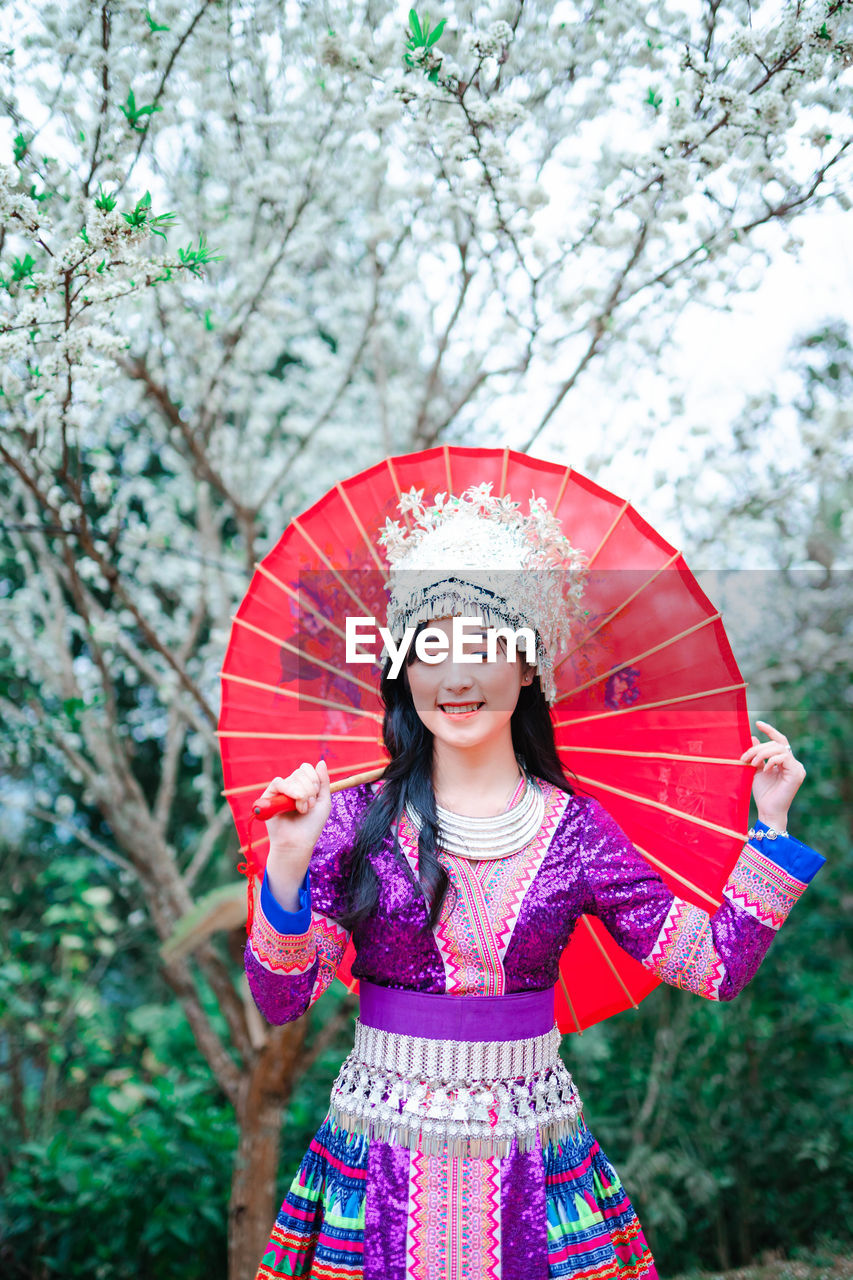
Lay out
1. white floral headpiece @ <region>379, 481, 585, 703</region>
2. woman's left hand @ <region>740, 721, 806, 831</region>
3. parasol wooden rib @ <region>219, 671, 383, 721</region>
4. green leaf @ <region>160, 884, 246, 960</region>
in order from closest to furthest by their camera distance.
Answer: woman's left hand @ <region>740, 721, 806, 831</region>, white floral headpiece @ <region>379, 481, 585, 703</region>, parasol wooden rib @ <region>219, 671, 383, 721</region>, green leaf @ <region>160, 884, 246, 960</region>

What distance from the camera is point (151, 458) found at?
4.56 m

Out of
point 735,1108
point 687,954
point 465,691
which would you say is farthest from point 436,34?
point 735,1108

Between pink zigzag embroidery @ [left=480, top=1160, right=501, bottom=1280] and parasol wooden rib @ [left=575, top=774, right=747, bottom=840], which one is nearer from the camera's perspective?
pink zigzag embroidery @ [left=480, top=1160, right=501, bottom=1280]

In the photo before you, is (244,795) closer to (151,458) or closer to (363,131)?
(363,131)

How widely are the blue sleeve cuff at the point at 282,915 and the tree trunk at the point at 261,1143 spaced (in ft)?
4.26

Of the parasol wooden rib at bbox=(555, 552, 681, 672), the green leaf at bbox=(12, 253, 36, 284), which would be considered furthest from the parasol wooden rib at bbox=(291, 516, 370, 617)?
the green leaf at bbox=(12, 253, 36, 284)

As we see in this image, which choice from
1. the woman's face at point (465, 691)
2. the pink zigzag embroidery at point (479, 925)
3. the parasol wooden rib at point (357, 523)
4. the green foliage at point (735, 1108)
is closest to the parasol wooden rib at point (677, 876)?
the pink zigzag embroidery at point (479, 925)

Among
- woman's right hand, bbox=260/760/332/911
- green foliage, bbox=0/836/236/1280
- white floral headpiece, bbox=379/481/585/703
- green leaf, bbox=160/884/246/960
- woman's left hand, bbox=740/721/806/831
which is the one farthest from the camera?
green foliage, bbox=0/836/236/1280

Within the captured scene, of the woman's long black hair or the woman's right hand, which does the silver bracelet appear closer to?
the woman's long black hair

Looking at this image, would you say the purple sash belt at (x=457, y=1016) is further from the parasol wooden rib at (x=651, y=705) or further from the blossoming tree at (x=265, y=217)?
the blossoming tree at (x=265, y=217)

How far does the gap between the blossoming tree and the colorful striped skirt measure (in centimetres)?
107

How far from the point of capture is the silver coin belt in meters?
1.46

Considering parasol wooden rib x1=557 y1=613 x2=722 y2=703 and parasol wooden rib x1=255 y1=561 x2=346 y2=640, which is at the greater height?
parasol wooden rib x1=255 y1=561 x2=346 y2=640

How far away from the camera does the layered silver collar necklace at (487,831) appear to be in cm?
157
